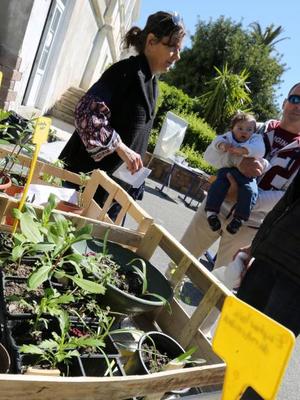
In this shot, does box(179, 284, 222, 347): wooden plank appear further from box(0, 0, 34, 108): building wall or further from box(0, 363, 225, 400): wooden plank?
box(0, 0, 34, 108): building wall

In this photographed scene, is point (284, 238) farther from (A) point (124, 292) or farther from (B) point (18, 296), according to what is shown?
(B) point (18, 296)

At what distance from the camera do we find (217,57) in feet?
77.7

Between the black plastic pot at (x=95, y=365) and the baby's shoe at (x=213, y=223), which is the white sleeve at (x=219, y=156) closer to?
the baby's shoe at (x=213, y=223)

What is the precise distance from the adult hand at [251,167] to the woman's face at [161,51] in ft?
2.71

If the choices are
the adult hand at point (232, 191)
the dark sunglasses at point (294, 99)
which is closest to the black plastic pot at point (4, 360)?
the dark sunglasses at point (294, 99)

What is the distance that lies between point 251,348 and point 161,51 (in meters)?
1.56

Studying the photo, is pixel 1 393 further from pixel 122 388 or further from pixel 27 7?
pixel 27 7

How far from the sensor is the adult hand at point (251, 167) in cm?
248

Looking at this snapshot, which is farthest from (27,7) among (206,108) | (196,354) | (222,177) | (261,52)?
(261,52)

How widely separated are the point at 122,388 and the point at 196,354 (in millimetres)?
459

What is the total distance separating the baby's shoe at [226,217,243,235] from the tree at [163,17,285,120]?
2117 centimetres

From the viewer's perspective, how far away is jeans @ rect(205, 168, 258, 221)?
8.28ft

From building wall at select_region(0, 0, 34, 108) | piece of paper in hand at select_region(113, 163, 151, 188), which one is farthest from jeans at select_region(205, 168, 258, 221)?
building wall at select_region(0, 0, 34, 108)

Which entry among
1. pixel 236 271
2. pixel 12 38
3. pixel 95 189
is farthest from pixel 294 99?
pixel 12 38
